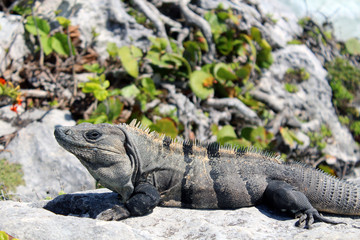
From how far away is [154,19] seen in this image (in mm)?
7223

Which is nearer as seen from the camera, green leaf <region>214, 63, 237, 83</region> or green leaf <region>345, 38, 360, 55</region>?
green leaf <region>214, 63, 237, 83</region>

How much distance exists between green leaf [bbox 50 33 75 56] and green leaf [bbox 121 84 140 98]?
1.30 meters

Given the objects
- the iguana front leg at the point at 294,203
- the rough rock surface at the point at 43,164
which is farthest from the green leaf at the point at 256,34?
the iguana front leg at the point at 294,203

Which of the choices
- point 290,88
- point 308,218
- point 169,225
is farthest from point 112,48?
point 308,218

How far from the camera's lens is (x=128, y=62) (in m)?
6.29

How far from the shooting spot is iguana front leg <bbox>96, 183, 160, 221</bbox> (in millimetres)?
2930

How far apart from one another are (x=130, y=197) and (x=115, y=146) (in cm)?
49

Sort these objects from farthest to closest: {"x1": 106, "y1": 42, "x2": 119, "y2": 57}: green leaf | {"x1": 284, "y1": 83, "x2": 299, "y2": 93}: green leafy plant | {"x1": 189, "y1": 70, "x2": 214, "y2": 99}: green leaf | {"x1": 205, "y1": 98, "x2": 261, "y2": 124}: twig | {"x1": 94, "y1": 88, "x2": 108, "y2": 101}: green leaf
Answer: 1. {"x1": 284, "y1": 83, "x2": 299, "y2": 93}: green leafy plant
2. {"x1": 205, "y1": 98, "x2": 261, "y2": 124}: twig
3. {"x1": 189, "y1": 70, "x2": 214, "y2": 99}: green leaf
4. {"x1": 106, "y1": 42, "x2": 119, "y2": 57}: green leaf
5. {"x1": 94, "y1": 88, "x2": 108, "y2": 101}: green leaf

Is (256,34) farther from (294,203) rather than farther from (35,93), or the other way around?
(294,203)

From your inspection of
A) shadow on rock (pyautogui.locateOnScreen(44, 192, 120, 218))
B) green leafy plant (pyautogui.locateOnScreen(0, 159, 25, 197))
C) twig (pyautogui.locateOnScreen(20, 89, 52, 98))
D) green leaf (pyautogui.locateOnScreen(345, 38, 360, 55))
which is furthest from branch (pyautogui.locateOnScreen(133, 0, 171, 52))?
green leaf (pyautogui.locateOnScreen(345, 38, 360, 55))

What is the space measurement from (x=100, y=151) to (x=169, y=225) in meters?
0.84

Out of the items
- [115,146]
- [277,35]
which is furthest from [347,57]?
[115,146]

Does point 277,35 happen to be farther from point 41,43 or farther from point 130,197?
point 130,197

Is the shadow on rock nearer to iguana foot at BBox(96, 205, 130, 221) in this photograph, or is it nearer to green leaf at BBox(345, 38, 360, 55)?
iguana foot at BBox(96, 205, 130, 221)
